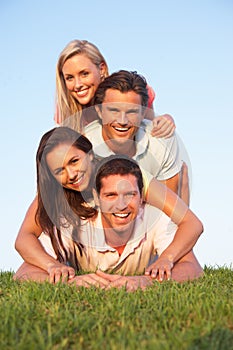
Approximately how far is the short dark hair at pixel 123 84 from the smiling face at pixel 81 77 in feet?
1.04

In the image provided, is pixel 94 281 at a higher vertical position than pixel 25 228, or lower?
lower

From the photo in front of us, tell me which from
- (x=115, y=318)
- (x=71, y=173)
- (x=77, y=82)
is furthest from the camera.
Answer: (x=77, y=82)

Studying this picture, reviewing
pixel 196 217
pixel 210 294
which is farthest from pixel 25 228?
pixel 210 294

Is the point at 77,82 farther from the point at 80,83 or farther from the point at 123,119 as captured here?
the point at 123,119

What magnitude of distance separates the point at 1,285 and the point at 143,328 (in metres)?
2.98

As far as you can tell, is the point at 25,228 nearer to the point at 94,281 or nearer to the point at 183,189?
the point at 94,281

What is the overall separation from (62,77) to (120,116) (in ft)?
4.63

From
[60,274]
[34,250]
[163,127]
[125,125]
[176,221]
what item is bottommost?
[60,274]

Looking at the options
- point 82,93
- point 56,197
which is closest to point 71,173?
point 56,197

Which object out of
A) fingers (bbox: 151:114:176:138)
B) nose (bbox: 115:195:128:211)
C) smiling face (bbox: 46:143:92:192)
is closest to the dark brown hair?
smiling face (bbox: 46:143:92:192)

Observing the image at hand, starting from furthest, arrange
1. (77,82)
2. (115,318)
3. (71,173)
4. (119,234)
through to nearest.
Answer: (77,82) < (119,234) < (71,173) < (115,318)

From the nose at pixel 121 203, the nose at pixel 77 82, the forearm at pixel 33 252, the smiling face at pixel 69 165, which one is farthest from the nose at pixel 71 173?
Result: the nose at pixel 77 82

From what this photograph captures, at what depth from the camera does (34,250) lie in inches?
252

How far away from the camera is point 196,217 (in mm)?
6641
